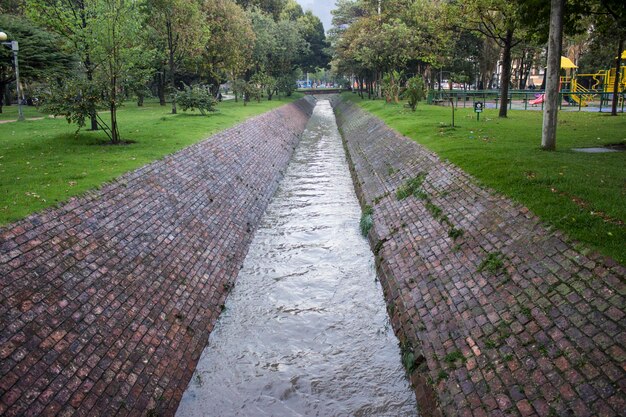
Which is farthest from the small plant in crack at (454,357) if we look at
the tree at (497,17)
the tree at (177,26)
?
the tree at (177,26)

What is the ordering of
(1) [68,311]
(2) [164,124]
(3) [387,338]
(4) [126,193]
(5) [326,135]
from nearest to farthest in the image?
(1) [68,311]
(3) [387,338]
(4) [126,193]
(2) [164,124]
(5) [326,135]

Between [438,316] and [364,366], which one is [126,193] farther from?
[438,316]

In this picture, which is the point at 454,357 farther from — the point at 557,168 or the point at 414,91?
the point at 414,91

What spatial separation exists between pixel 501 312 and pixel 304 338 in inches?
157

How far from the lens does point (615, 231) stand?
8.27 metres

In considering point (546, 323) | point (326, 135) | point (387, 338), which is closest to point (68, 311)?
point (387, 338)

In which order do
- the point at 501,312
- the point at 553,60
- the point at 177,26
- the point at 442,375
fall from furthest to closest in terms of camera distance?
the point at 177,26 → the point at 553,60 → the point at 501,312 → the point at 442,375

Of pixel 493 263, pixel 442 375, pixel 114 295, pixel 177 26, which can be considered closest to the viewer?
pixel 442 375

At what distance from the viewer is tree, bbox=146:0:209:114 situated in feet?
120

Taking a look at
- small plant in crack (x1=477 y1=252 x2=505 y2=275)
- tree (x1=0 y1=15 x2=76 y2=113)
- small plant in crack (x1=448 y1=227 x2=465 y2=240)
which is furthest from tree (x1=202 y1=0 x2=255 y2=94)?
small plant in crack (x1=477 y1=252 x2=505 y2=275)

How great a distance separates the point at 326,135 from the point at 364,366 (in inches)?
1342

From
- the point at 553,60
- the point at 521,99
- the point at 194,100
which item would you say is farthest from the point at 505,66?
the point at 521,99

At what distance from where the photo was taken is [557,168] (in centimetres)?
1287

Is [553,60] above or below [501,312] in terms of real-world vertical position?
above
